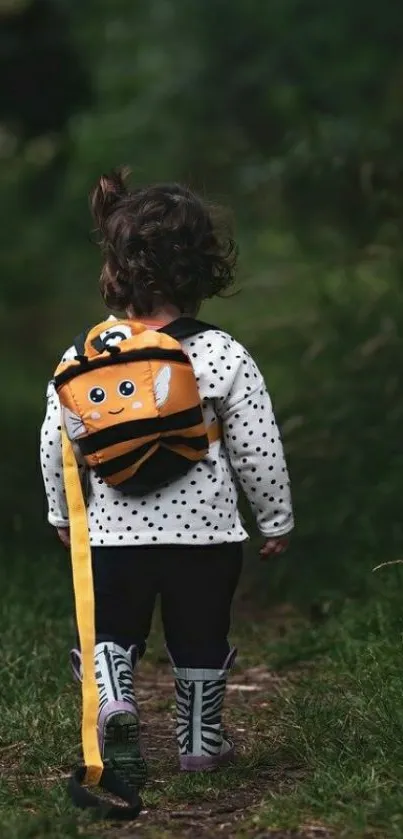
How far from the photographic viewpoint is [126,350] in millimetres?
3855

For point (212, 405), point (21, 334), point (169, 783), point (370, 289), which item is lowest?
point (169, 783)

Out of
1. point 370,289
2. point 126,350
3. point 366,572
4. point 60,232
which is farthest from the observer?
Answer: point 60,232

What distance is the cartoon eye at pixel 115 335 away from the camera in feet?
12.8

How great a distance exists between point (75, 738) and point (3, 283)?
8.83 m

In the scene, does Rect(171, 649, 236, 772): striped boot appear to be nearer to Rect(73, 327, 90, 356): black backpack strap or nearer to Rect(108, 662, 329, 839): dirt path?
Rect(108, 662, 329, 839): dirt path

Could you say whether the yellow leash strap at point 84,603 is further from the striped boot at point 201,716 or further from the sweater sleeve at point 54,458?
the striped boot at point 201,716

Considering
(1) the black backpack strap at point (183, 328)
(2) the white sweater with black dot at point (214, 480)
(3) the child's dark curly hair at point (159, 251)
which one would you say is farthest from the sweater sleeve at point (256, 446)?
(3) the child's dark curly hair at point (159, 251)

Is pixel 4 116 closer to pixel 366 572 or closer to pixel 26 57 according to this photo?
pixel 26 57

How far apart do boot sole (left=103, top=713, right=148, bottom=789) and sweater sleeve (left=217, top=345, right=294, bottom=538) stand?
1.97 feet

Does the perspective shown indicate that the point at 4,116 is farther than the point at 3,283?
No

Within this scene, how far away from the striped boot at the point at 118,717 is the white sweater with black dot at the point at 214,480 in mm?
277

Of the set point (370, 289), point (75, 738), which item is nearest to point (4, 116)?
point (370, 289)

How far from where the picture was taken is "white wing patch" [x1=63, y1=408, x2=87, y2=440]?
3.87 metres

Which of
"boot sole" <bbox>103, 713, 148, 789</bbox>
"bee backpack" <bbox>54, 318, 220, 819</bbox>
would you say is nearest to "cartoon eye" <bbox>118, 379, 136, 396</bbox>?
"bee backpack" <bbox>54, 318, 220, 819</bbox>
